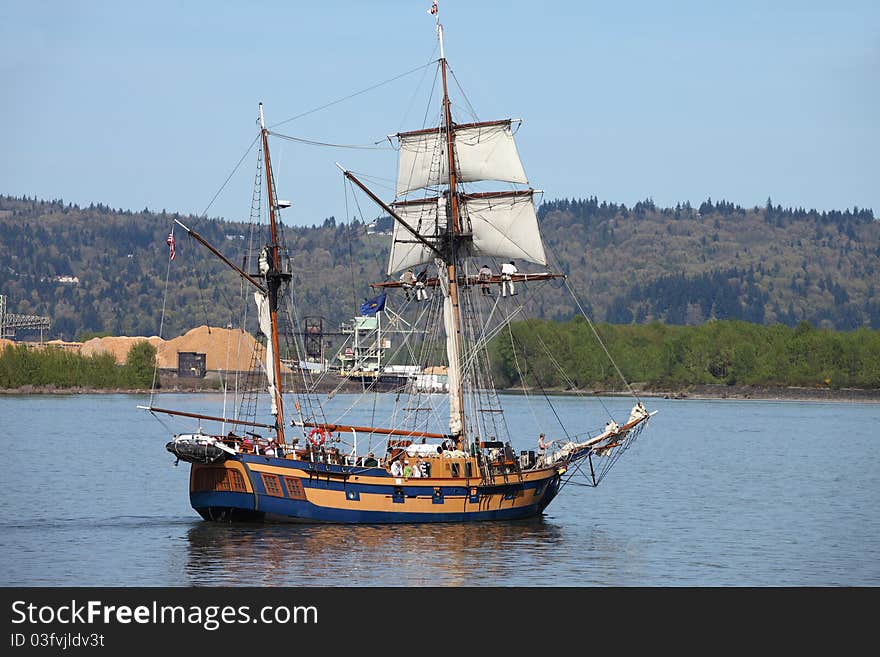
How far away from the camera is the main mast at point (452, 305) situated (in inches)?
2648

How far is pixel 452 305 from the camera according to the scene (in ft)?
229

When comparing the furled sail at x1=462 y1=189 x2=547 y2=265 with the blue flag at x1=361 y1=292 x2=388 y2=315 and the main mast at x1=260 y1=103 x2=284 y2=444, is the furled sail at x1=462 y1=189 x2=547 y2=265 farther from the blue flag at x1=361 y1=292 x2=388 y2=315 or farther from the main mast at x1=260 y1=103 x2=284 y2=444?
the main mast at x1=260 y1=103 x2=284 y2=444

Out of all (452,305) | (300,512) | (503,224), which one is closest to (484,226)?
(503,224)

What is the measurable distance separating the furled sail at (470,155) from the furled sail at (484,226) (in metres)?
0.98

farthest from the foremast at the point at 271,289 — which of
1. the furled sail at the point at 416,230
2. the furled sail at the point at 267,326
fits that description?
the furled sail at the point at 416,230

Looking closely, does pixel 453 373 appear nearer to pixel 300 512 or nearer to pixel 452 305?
pixel 452 305

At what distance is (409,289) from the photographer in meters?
73.4

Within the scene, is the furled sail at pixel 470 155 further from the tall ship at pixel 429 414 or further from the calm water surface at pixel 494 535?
the calm water surface at pixel 494 535

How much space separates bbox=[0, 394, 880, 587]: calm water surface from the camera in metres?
50.6

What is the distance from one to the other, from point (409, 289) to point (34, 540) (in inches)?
941

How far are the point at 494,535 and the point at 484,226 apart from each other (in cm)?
1880

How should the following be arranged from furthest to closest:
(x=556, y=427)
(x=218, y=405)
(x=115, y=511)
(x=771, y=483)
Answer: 1. (x=218, y=405)
2. (x=556, y=427)
3. (x=771, y=483)
4. (x=115, y=511)
